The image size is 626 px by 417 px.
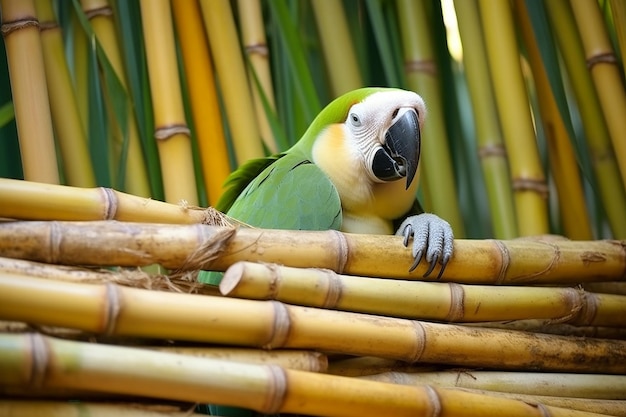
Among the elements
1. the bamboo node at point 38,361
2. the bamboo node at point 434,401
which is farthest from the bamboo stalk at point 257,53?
the bamboo node at point 38,361

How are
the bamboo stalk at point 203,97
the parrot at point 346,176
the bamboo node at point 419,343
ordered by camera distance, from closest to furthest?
the bamboo node at point 419,343
the parrot at point 346,176
the bamboo stalk at point 203,97

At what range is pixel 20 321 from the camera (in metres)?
0.76

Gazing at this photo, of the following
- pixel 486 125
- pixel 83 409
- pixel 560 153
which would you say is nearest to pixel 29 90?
pixel 83 409

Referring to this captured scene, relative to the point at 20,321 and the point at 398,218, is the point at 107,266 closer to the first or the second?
the point at 20,321

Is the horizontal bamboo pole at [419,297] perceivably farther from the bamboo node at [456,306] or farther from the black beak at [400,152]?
the black beak at [400,152]

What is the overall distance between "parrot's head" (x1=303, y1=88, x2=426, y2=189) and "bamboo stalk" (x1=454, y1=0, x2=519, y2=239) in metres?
0.23

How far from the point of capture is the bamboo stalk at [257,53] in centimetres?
154

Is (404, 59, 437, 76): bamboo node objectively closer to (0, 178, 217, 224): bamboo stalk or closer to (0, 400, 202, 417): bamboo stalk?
(0, 178, 217, 224): bamboo stalk

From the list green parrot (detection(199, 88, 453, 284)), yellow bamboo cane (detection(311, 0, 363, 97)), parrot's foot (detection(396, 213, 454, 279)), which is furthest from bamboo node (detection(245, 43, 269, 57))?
parrot's foot (detection(396, 213, 454, 279))

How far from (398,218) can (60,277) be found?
0.70 meters

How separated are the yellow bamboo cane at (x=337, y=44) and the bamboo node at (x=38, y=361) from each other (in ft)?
3.16

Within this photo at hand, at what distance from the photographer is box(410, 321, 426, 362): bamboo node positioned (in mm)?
974

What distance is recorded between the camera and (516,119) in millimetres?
1459

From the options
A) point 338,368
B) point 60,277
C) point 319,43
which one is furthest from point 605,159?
point 60,277
